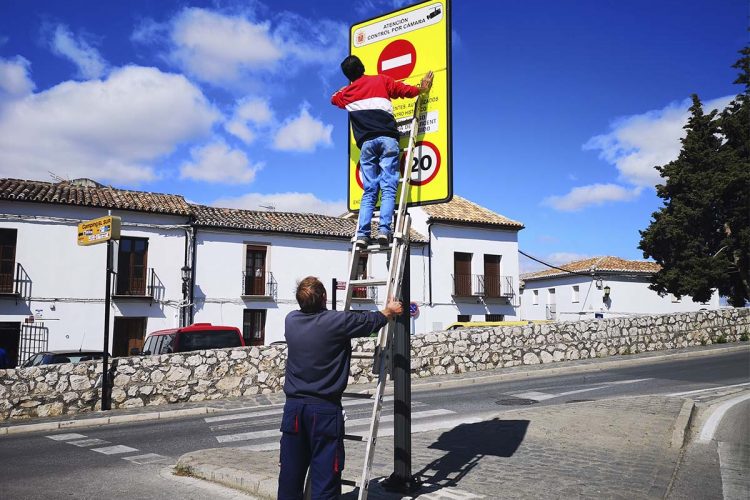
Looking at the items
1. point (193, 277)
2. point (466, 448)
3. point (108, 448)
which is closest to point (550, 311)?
point (193, 277)

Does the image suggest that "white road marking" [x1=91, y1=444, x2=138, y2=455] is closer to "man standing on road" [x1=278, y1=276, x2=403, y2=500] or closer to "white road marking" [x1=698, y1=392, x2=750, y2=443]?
"man standing on road" [x1=278, y1=276, x2=403, y2=500]

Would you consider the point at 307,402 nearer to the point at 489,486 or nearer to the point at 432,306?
the point at 489,486

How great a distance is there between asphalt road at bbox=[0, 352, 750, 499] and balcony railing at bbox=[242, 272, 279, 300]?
1625cm

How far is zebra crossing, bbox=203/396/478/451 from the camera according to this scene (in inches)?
339

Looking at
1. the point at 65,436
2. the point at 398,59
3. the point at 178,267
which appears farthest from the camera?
the point at 178,267

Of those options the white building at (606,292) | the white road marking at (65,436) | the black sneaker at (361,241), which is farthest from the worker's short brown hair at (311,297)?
the white building at (606,292)

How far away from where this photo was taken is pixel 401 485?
4.89 metres

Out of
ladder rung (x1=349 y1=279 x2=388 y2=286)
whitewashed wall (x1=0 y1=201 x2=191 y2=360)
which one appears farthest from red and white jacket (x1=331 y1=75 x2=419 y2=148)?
whitewashed wall (x1=0 y1=201 x2=191 y2=360)

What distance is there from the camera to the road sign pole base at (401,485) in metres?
4.87

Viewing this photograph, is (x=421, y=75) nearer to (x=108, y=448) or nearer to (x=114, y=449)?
(x=114, y=449)

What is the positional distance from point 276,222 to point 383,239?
26.5 meters

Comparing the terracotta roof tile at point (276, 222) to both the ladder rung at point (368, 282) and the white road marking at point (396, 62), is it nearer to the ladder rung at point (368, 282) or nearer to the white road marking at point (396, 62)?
the white road marking at point (396, 62)

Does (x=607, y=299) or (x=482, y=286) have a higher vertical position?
(x=482, y=286)

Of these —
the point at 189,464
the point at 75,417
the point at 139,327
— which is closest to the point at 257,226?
the point at 139,327
